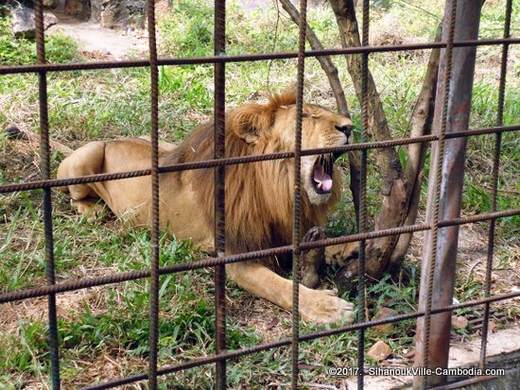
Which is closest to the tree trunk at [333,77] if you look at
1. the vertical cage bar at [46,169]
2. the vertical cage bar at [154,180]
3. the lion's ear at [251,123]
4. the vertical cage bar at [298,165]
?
the lion's ear at [251,123]

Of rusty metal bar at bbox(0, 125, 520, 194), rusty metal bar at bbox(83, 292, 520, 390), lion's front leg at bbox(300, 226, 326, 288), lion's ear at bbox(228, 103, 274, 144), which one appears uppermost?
rusty metal bar at bbox(0, 125, 520, 194)

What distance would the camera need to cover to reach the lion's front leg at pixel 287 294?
10.4ft

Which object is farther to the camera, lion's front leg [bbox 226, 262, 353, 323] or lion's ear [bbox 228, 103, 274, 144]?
lion's ear [bbox 228, 103, 274, 144]

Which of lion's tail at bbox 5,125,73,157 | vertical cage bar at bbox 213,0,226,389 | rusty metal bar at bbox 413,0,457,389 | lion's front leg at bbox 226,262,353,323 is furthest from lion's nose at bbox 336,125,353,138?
lion's tail at bbox 5,125,73,157

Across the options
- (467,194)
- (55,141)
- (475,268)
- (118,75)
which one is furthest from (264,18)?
(475,268)

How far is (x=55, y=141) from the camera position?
505cm

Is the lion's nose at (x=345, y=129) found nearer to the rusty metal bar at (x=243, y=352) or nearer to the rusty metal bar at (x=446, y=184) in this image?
the rusty metal bar at (x=446, y=184)

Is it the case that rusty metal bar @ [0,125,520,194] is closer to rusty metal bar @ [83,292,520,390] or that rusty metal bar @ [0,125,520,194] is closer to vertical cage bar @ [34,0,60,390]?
vertical cage bar @ [34,0,60,390]

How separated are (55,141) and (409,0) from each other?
781 cm

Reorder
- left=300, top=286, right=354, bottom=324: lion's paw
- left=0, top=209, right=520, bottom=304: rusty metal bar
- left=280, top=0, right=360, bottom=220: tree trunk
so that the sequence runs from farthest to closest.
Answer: left=280, top=0, right=360, bottom=220: tree trunk → left=300, top=286, right=354, bottom=324: lion's paw → left=0, top=209, right=520, bottom=304: rusty metal bar

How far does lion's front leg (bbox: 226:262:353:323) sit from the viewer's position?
10.4 feet

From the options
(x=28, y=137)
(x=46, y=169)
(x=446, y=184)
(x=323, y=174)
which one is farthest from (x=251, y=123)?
(x=28, y=137)

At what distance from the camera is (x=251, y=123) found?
359 cm

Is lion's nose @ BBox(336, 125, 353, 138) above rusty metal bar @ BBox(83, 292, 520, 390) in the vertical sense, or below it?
above
